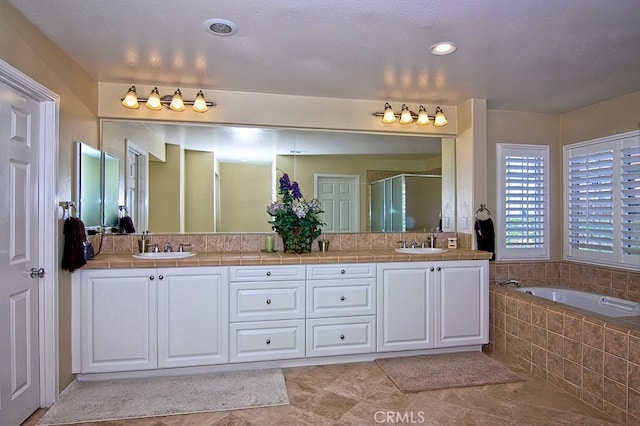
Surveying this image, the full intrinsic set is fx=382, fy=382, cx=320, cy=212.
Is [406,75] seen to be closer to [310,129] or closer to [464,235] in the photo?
[310,129]

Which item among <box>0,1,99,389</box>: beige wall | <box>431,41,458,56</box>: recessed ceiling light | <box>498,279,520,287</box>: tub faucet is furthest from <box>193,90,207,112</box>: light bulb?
<box>498,279,520,287</box>: tub faucet

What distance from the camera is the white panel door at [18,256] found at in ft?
6.58

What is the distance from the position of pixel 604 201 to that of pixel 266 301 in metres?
3.26

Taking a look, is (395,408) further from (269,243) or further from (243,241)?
(243,241)

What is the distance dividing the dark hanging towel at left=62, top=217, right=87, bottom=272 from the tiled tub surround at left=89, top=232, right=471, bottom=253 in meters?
0.47

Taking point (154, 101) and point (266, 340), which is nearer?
point (266, 340)

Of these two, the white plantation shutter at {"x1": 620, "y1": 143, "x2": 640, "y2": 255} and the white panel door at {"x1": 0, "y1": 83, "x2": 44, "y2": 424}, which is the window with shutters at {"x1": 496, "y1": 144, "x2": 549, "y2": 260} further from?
the white panel door at {"x1": 0, "y1": 83, "x2": 44, "y2": 424}

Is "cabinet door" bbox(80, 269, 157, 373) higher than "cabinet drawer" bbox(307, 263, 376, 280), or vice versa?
"cabinet drawer" bbox(307, 263, 376, 280)

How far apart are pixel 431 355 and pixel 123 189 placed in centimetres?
298

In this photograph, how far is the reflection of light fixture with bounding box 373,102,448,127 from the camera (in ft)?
11.5

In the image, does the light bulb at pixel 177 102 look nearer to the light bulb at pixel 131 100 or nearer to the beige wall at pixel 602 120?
the light bulb at pixel 131 100

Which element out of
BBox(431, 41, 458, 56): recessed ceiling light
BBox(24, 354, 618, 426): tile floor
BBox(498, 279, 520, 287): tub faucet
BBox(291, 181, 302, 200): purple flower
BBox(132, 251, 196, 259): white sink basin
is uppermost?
BBox(431, 41, 458, 56): recessed ceiling light

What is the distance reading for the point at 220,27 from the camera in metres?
2.21

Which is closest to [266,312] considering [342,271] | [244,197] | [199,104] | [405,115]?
[342,271]
